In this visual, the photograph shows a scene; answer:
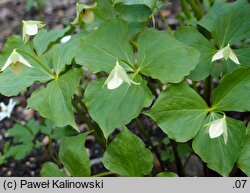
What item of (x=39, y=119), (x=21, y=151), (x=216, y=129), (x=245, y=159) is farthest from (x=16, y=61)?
(x=39, y=119)

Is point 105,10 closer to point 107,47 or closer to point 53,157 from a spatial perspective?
point 107,47

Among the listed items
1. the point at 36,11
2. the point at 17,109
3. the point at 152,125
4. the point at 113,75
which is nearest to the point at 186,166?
the point at 152,125

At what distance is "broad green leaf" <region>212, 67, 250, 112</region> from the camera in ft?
3.65

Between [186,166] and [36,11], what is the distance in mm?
1649

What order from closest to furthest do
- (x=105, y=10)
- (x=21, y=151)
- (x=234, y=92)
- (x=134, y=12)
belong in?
(x=234, y=92), (x=134, y=12), (x=105, y=10), (x=21, y=151)

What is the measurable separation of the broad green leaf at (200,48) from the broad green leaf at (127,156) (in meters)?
0.25

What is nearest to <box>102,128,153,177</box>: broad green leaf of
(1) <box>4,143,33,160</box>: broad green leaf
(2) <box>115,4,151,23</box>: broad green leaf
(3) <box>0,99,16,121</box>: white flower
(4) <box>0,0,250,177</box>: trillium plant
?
(4) <box>0,0,250,177</box>: trillium plant

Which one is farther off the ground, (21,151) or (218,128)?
(218,128)

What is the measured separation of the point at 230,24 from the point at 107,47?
383 millimetres

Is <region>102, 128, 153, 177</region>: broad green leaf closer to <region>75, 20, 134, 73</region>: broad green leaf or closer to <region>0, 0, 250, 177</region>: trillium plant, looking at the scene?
<region>0, 0, 250, 177</region>: trillium plant

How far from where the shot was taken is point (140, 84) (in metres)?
1.16
